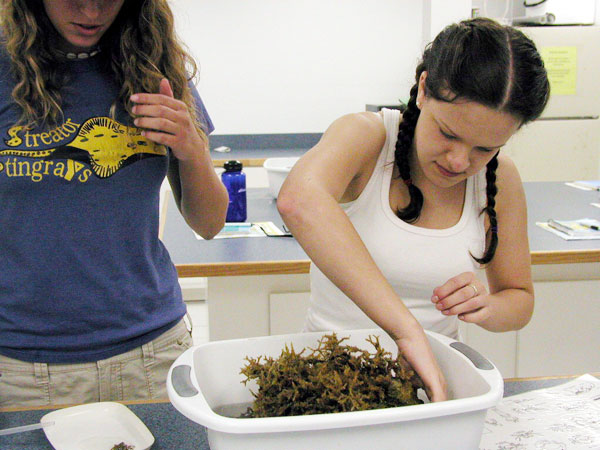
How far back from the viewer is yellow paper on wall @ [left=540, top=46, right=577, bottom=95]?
3.71m

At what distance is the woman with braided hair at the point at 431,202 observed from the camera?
3.09 ft

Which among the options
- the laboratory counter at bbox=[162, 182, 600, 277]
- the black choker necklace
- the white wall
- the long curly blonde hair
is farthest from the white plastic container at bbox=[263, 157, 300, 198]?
the white wall

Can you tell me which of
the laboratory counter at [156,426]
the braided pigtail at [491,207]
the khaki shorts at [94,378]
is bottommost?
the khaki shorts at [94,378]

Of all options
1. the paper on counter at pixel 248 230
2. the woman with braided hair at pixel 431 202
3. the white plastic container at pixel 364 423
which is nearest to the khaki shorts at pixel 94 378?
the woman with braided hair at pixel 431 202

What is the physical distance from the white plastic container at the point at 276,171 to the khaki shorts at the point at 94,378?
1398 mm

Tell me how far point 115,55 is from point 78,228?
323 mm

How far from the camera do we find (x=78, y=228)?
1.10 m

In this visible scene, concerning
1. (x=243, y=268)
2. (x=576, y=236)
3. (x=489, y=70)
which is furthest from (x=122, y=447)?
(x=576, y=236)

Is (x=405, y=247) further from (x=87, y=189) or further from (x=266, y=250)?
(x=266, y=250)

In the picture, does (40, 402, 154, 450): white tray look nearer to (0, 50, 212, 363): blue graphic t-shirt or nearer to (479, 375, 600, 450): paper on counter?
(0, 50, 212, 363): blue graphic t-shirt

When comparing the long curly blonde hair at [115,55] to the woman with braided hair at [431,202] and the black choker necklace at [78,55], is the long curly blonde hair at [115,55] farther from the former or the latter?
the woman with braided hair at [431,202]

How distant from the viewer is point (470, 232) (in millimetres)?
1131

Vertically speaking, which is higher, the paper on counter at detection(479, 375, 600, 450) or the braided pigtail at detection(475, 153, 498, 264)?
the braided pigtail at detection(475, 153, 498, 264)

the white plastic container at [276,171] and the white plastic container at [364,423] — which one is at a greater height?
the white plastic container at [364,423]
